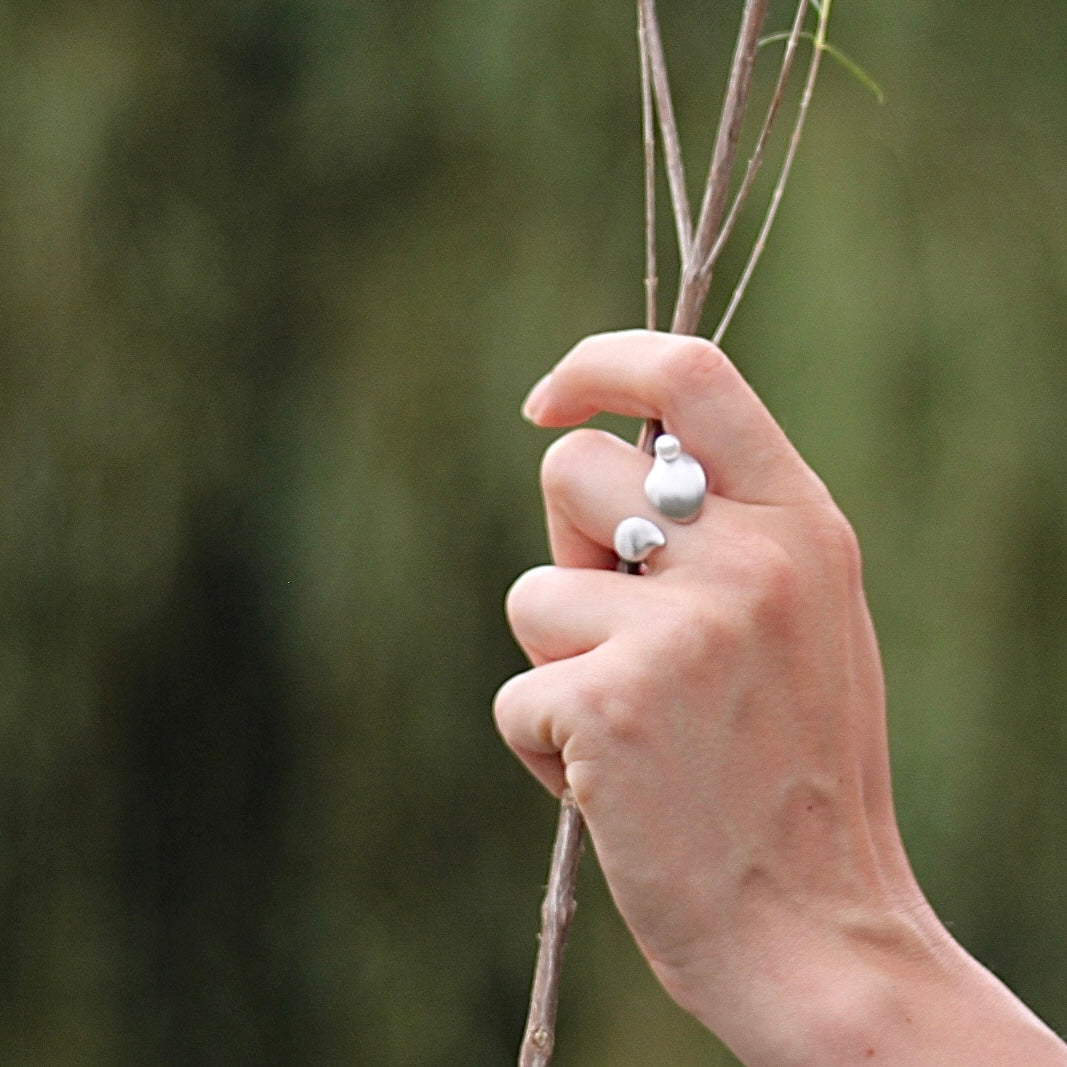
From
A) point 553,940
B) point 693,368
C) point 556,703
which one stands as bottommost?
point 553,940

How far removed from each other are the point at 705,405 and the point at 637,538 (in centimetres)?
5

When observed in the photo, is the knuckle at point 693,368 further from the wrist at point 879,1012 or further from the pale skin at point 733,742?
the wrist at point 879,1012

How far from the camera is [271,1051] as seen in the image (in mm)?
1537

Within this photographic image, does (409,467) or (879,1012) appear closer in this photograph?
(879,1012)

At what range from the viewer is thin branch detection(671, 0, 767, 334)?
50 centimetres

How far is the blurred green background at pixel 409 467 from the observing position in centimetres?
→ 150

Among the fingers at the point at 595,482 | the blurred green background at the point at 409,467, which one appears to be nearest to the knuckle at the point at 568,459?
the fingers at the point at 595,482

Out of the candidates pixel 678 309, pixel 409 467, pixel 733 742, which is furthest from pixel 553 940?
pixel 409 467

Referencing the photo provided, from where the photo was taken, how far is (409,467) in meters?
1.53

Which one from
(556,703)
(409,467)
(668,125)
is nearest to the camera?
(556,703)

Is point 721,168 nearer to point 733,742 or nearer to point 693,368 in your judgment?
point 693,368

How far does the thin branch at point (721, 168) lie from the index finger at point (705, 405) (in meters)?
0.06

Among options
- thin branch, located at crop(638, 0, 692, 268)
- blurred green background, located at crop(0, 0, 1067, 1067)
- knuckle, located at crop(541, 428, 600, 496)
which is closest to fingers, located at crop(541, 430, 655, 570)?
knuckle, located at crop(541, 428, 600, 496)

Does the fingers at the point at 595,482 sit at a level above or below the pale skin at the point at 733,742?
above
